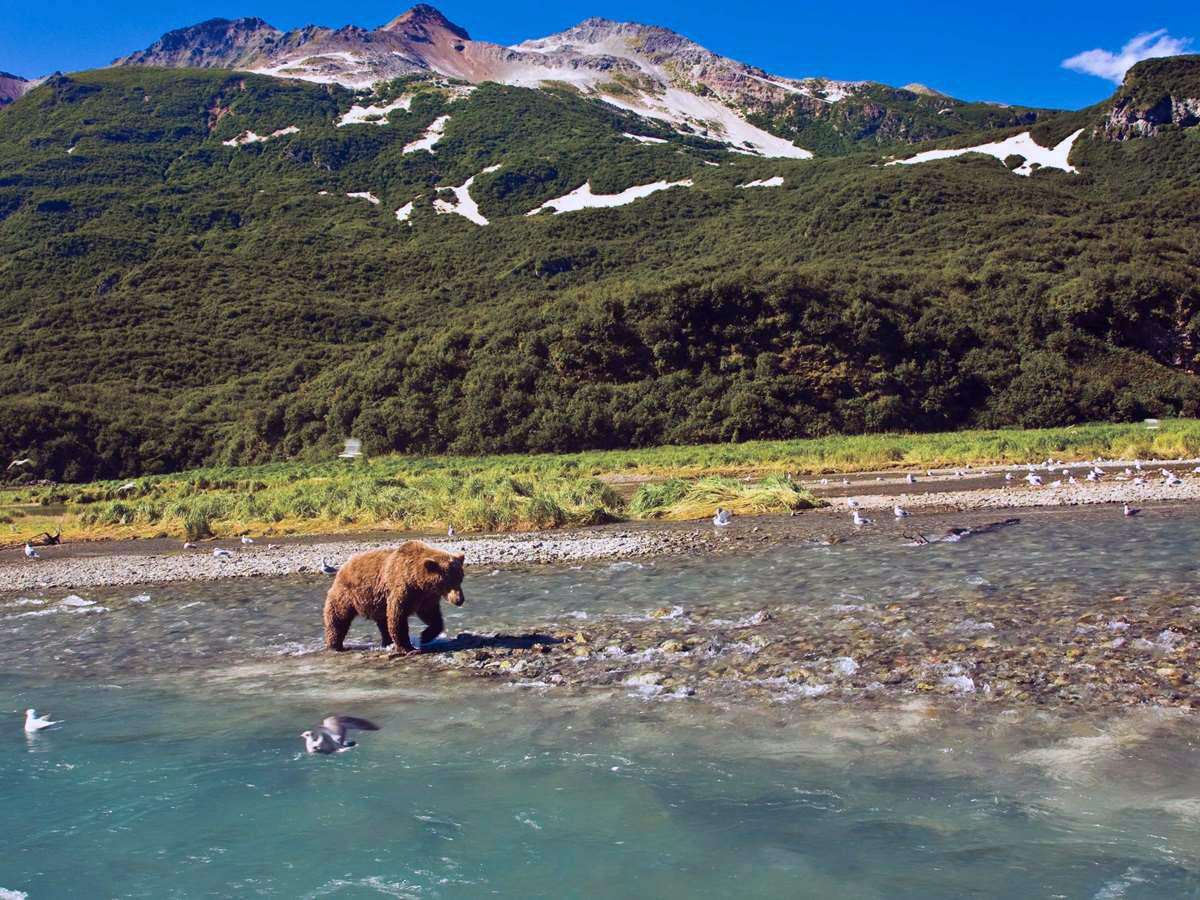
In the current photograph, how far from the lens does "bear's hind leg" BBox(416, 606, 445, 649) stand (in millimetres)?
9356

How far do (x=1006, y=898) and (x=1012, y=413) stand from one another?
45.3 meters

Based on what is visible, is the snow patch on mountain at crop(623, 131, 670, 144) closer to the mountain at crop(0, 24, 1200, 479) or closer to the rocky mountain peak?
the mountain at crop(0, 24, 1200, 479)

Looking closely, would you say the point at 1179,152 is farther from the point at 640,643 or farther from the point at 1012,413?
the point at 640,643

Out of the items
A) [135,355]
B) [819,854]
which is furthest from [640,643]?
[135,355]

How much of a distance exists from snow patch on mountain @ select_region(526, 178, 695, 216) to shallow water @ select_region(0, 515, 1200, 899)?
351 ft

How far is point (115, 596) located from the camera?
A: 554 inches

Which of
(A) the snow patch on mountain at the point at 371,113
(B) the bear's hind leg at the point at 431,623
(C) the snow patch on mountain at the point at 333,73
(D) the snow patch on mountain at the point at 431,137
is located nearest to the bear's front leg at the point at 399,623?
(B) the bear's hind leg at the point at 431,623

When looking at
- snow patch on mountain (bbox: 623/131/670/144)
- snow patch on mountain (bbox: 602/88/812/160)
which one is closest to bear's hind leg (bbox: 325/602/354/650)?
snow patch on mountain (bbox: 623/131/670/144)

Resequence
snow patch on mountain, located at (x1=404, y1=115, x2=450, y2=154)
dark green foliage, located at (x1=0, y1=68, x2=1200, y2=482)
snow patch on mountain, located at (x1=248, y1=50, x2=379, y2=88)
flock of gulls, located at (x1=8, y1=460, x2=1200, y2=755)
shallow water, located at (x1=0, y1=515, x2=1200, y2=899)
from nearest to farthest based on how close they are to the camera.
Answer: shallow water, located at (x1=0, y1=515, x2=1200, y2=899) → flock of gulls, located at (x1=8, y1=460, x2=1200, y2=755) → dark green foliage, located at (x1=0, y1=68, x2=1200, y2=482) → snow patch on mountain, located at (x1=404, y1=115, x2=450, y2=154) → snow patch on mountain, located at (x1=248, y1=50, x2=379, y2=88)

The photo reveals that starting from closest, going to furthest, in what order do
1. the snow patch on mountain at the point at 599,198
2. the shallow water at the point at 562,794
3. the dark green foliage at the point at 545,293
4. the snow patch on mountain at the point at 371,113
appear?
the shallow water at the point at 562,794, the dark green foliage at the point at 545,293, the snow patch on mountain at the point at 599,198, the snow patch on mountain at the point at 371,113

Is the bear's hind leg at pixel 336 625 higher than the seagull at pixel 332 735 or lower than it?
higher

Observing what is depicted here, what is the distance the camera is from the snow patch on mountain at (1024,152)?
319 feet

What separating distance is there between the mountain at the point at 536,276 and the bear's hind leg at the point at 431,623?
35599mm

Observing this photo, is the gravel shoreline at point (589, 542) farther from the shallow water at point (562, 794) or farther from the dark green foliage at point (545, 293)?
the dark green foliage at point (545, 293)
